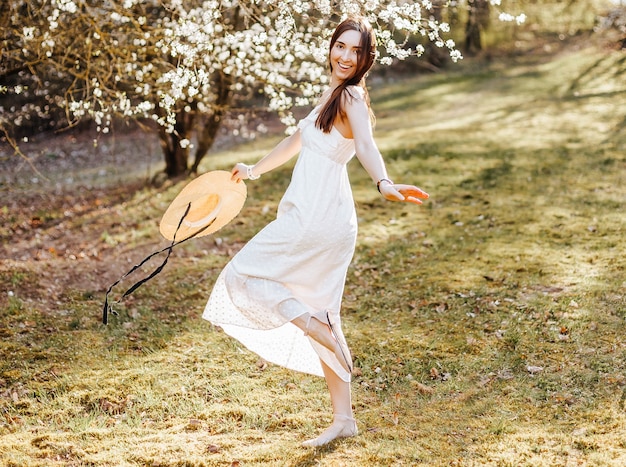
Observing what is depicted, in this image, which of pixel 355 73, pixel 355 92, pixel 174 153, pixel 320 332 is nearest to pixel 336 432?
pixel 320 332

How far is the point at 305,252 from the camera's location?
3586mm

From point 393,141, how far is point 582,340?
7.58 m

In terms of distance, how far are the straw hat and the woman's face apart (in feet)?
3.40

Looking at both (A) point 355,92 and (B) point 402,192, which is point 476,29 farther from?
(B) point 402,192

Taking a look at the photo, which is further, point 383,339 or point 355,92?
point 383,339

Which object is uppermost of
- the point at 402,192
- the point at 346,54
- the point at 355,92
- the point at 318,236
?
the point at 346,54

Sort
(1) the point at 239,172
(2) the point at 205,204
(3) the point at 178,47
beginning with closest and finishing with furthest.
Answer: (1) the point at 239,172, (2) the point at 205,204, (3) the point at 178,47

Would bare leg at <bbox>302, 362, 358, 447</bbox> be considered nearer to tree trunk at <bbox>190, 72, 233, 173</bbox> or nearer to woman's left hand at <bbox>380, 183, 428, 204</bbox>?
woman's left hand at <bbox>380, 183, 428, 204</bbox>

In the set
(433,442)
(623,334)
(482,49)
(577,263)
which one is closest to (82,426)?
(433,442)

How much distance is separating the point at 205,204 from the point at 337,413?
61.9 inches

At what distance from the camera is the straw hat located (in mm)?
4227

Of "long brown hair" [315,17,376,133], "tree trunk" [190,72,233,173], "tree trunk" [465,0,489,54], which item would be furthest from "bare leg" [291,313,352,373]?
"tree trunk" [465,0,489,54]

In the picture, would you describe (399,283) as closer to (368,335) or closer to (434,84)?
(368,335)

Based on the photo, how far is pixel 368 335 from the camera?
18.4 feet
